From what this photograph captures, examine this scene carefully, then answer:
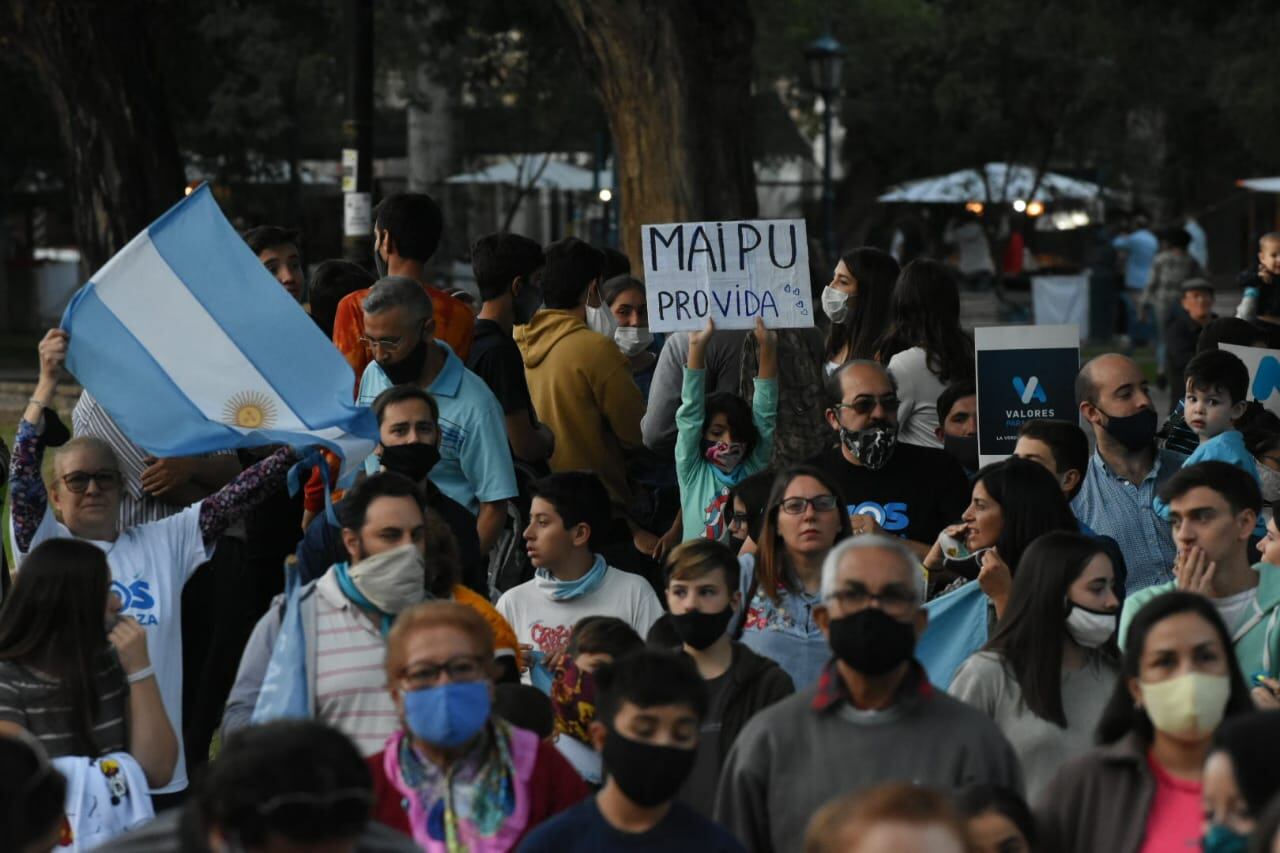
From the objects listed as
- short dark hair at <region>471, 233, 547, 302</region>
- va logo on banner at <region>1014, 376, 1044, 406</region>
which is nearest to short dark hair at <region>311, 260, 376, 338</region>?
short dark hair at <region>471, 233, 547, 302</region>

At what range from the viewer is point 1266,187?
28047 mm

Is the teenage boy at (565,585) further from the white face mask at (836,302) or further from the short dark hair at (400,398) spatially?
the white face mask at (836,302)

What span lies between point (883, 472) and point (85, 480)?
2717 mm

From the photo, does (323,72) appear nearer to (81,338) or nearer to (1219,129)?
(1219,129)

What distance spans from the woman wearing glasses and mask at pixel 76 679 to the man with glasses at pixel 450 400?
1861mm

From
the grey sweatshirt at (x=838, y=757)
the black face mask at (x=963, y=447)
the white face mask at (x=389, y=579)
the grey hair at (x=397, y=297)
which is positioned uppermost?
the grey hair at (x=397, y=297)

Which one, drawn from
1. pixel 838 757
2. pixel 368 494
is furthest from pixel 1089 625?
pixel 368 494

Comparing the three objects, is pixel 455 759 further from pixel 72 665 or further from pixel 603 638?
pixel 72 665

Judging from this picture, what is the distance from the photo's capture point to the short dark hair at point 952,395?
8578 millimetres

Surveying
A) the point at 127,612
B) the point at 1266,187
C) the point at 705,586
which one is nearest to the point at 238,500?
the point at 127,612

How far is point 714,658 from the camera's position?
19.2ft

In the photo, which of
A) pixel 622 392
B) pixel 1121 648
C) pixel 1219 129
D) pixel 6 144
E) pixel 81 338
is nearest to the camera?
pixel 1121 648

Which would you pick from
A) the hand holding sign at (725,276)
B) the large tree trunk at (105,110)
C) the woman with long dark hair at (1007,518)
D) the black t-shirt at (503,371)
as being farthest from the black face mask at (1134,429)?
the large tree trunk at (105,110)

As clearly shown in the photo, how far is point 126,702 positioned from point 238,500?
110 cm
